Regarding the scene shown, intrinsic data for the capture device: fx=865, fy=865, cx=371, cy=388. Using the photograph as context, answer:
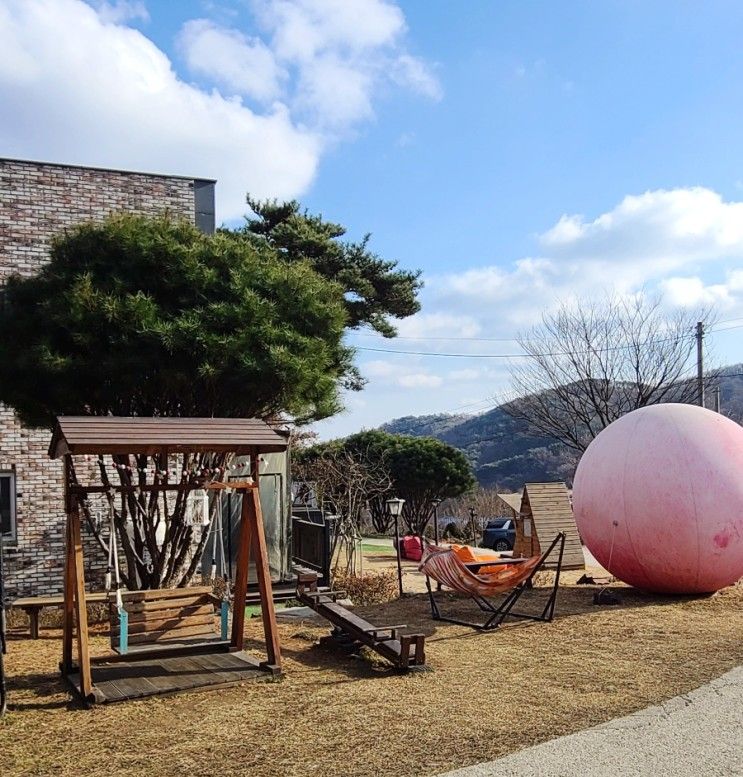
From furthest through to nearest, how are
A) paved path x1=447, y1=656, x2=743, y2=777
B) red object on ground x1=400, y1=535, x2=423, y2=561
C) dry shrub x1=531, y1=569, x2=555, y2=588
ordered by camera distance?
red object on ground x1=400, y1=535, x2=423, y2=561
dry shrub x1=531, y1=569, x2=555, y2=588
paved path x1=447, y1=656, x2=743, y2=777

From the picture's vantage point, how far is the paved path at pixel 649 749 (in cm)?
555

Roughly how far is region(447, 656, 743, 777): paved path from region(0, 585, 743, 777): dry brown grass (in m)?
0.22

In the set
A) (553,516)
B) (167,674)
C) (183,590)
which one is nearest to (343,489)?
(553,516)

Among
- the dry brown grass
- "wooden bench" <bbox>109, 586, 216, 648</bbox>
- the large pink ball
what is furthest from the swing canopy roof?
the large pink ball

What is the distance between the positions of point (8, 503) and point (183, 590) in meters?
5.63

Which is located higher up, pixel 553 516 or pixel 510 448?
pixel 510 448

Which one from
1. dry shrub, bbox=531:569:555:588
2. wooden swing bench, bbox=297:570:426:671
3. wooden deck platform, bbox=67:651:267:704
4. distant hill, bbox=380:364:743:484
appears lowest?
dry shrub, bbox=531:569:555:588

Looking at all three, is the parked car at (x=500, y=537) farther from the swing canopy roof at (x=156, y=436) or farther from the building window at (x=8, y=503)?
the swing canopy roof at (x=156, y=436)

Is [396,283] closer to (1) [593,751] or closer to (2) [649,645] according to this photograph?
(2) [649,645]

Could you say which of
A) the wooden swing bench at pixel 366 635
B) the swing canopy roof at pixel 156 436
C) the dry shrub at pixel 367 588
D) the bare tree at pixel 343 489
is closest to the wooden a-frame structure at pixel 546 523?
the bare tree at pixel 343 489

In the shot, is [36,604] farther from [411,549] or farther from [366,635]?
[411,549]

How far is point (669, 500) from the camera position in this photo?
39.2 feet

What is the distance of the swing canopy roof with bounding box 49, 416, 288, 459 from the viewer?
762cm

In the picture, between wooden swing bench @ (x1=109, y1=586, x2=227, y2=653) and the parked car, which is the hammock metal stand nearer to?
wooden swing bench @ (x1=109, y1=586, x2=227, y2=653)
